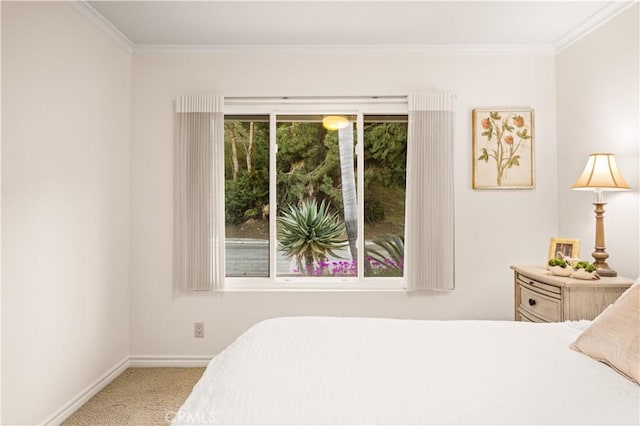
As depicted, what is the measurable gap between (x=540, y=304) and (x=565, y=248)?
514 millimetres

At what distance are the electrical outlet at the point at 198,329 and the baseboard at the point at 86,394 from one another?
60cm

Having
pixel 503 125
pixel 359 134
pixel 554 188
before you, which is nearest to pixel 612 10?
pixel 503 125

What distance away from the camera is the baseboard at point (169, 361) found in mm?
Result: 3432

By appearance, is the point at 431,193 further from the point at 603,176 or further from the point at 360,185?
the point at 603,176

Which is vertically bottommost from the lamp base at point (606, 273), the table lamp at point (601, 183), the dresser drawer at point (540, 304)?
the dresser drawer at point (540, 304)

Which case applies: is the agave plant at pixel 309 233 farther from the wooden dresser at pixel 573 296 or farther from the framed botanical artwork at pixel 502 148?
the wooden dresser at pixel 573 296

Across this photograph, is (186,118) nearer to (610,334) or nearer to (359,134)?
(359,134)

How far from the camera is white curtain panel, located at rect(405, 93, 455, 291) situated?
336 centimetres

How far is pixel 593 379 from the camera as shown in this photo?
128cm

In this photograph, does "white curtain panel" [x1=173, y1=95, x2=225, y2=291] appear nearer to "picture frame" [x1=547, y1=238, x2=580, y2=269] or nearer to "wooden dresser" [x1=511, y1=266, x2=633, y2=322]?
"wooden dresser" [x1=511, y1=266, x2=633, y2=322]

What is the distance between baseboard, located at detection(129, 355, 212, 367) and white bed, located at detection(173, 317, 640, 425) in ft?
6.34

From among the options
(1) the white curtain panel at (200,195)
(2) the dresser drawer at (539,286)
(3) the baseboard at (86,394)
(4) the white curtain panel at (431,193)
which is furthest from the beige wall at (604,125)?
(3) the baseboard at (86,394)

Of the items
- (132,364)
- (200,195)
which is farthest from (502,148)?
(132,364)

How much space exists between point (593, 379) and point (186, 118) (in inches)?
125
